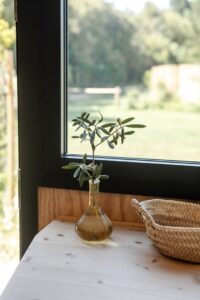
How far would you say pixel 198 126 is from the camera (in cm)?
120

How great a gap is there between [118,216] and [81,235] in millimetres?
203

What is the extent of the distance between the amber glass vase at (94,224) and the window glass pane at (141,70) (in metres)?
0.24

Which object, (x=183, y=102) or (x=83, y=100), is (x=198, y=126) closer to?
(x=183, y=102)

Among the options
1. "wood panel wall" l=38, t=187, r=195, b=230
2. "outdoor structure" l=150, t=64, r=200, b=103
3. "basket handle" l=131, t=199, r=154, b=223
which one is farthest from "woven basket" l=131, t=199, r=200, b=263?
"outdoor structure" l=150, t=64, r=200, b=103

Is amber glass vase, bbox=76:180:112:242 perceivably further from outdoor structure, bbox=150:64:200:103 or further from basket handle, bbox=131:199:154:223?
outdoor structure, bbox=150:64:200:103

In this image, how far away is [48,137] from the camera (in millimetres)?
1225

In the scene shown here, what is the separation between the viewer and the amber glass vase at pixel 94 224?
3.36ft

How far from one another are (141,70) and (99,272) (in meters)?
0.67

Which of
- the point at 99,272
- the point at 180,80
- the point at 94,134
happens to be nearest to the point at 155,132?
the point at 180,80

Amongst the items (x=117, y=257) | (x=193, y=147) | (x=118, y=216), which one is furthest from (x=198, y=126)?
(x=117, y=257)

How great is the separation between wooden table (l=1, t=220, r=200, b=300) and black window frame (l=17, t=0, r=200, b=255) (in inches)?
7.5

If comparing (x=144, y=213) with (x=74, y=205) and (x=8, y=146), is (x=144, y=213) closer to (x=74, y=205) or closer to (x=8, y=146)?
(x=74, y=205)

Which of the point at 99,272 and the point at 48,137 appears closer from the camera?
the point at 99,272

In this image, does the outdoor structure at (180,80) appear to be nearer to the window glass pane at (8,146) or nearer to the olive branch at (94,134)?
the olive branch at (94,134)
